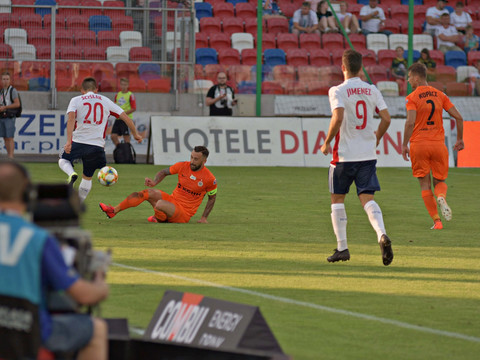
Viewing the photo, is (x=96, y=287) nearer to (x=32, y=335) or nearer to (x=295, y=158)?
(x=32, y=335)

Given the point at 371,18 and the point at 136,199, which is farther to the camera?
the point at 371,18

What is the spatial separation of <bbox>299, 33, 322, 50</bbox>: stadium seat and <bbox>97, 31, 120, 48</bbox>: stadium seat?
19.9 feet

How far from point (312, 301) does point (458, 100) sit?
768 inches

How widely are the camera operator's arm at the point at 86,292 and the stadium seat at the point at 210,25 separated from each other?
25.0 metres

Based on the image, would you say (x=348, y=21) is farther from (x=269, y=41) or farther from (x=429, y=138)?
(x=429, y=138)

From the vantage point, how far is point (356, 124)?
31.2ft

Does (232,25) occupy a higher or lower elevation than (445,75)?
higher

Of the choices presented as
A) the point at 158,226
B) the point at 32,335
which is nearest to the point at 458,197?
the point at 158,226

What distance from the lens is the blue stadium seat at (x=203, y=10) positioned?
95.3 ft

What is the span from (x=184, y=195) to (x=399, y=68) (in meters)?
15.3

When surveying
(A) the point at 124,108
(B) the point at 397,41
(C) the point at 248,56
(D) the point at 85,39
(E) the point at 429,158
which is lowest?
(E) the point at 429,158

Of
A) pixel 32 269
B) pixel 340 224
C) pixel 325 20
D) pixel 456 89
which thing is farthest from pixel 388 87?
pixel 32 269

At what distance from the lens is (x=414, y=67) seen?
12.3m

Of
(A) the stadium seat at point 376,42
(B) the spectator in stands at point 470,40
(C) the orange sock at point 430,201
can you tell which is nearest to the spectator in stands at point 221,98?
(A) the stadium seat at point 376,42
